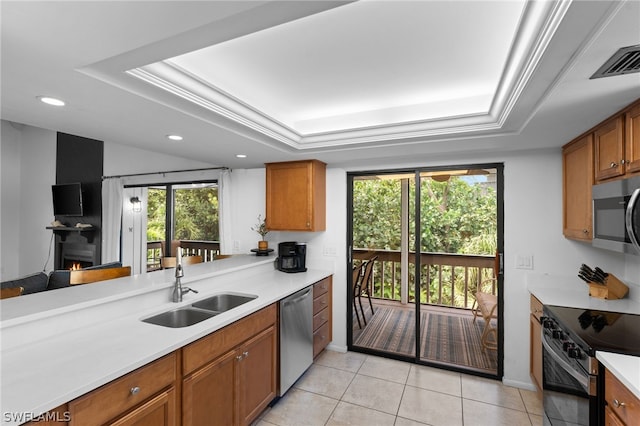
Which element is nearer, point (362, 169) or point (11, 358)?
point (11, 358)

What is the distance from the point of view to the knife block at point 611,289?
88.8 inches

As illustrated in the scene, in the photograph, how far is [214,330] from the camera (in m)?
1.76

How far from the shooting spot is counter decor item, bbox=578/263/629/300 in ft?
7.41

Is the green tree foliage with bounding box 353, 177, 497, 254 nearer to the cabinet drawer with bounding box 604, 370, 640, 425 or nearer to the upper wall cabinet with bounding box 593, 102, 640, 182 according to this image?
the upper wall cabinet with bounding box 593, 102, 640, 182

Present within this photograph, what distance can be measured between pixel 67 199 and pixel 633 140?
7610mm

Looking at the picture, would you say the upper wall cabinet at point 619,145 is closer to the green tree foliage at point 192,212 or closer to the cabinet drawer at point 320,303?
the cabinet drawer at point 320,303

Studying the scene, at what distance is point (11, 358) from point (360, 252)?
12.8ft

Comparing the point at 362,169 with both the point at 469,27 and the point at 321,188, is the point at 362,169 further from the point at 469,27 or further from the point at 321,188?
the point at 469,27

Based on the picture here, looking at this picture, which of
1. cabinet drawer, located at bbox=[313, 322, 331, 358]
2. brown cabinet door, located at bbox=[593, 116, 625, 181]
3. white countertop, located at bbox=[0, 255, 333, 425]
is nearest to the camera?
white countertop, located at bbox=[0, 255, 333, 425]

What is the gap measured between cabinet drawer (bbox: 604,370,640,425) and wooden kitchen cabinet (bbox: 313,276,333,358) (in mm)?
2206

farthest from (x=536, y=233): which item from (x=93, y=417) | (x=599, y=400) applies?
(x=93, y=417)

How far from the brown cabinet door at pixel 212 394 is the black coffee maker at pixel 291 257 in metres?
1.49

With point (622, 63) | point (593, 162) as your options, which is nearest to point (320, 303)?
point (593, 162)


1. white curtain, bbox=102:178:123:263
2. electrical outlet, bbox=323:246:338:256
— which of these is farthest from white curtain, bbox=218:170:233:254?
white curtain, bbox=102:178:123:263
